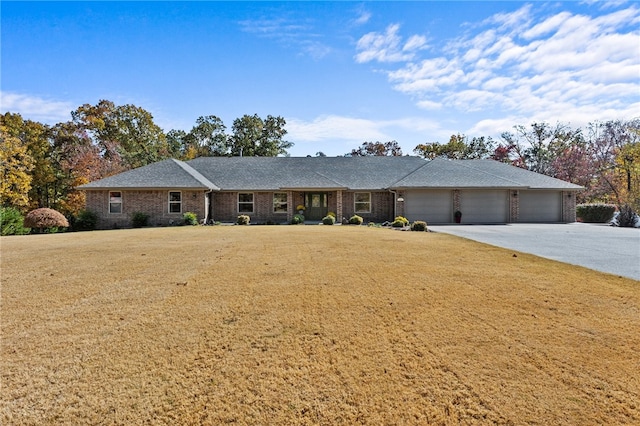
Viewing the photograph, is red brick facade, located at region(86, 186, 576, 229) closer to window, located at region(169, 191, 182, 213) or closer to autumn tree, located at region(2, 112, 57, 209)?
window, located at region(169, 191, 182, 213)

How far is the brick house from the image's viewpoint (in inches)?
850

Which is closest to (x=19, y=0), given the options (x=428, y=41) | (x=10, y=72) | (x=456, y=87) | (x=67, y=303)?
(x=10, y=72)

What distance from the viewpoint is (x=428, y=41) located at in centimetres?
1355

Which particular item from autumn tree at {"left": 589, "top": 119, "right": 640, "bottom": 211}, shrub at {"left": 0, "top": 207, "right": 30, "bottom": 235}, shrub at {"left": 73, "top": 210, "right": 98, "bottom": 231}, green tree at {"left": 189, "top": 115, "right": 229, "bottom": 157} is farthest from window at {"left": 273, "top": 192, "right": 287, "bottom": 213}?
autumn tree at {"left": 589, "top": 119, "right": 640, "bottom": 211}

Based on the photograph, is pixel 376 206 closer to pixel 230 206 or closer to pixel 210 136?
pixel 230 206

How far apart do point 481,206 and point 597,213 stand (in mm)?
8707

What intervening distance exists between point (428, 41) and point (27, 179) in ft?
96.2

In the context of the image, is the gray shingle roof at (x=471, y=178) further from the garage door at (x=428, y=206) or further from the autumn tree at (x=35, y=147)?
the autumn tree at (x=35, y=147)

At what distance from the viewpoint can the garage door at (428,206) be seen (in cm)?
2227

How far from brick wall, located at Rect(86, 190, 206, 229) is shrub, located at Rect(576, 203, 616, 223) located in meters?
27.7

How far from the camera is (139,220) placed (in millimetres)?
21000

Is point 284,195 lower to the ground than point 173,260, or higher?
higher

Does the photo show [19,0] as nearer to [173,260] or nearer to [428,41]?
[173,260]

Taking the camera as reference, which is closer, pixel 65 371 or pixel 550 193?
pixel 65 371
